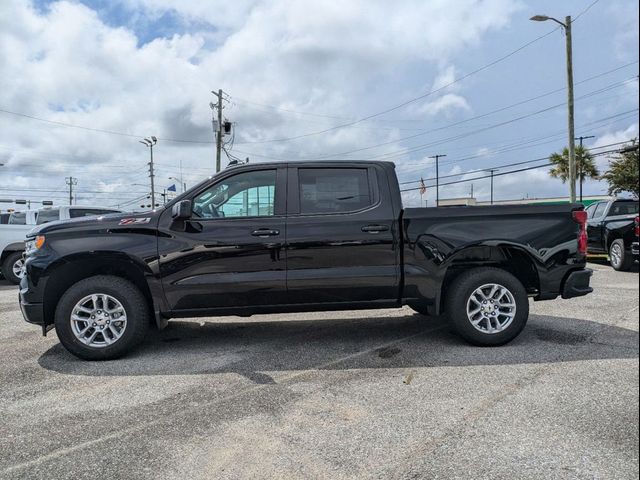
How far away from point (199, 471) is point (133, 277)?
103 inches

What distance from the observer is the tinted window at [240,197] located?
4.82m

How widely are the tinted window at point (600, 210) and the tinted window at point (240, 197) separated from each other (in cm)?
936

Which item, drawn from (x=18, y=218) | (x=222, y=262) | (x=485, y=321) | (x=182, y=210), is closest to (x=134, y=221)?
(x=182, y=210)

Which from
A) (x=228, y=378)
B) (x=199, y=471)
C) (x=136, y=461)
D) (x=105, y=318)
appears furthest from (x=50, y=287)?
(x=199, y=471)

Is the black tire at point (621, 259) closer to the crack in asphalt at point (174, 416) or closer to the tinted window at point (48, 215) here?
the crack in asphalt at point (174, 416)

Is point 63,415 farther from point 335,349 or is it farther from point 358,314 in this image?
point 358,314

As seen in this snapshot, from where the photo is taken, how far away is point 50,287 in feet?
15.8

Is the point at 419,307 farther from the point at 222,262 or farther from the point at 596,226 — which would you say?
the point at 596,226

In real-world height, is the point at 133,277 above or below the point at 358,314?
above

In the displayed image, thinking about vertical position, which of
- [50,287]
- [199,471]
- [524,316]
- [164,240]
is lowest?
[199,471]

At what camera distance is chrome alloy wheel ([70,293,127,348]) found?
4629 millimetres

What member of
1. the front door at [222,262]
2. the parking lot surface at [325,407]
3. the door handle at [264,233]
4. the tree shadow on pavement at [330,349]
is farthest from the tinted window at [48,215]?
the door handle at [264,233]

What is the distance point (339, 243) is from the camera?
185 inches

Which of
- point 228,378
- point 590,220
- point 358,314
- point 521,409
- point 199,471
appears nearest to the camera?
point 199,471
